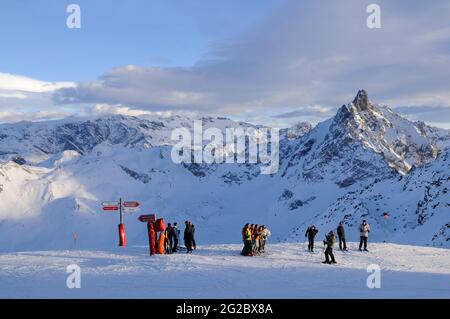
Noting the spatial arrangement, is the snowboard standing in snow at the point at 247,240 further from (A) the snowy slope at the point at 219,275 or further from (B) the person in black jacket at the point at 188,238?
(B) the person in black jacket at the point at 188,238

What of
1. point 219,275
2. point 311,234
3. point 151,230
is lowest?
point 219,275

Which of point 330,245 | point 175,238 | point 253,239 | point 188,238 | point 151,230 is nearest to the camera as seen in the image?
point 330,245

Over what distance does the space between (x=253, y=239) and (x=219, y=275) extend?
7255 millimetres

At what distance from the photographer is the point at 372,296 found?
840 inches

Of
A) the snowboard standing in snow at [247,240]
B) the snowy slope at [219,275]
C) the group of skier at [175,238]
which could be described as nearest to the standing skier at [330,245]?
the snowy slope at [219,275]

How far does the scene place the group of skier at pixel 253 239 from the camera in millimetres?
32375

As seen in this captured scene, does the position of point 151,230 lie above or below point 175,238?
above

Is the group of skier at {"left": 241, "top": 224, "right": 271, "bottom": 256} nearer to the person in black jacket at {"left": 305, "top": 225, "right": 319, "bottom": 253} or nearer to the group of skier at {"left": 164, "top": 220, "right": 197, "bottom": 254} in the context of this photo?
the person in black jacket at {"left": 305, "top": 225, "right": 319, "bottom": 253}

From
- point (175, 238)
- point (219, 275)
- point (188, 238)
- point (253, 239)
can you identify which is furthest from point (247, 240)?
point (219, 275)

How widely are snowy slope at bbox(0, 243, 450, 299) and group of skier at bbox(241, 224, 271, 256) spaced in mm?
844

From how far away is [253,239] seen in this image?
3297cm

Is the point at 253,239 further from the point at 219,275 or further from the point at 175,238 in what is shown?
the point at 219,275

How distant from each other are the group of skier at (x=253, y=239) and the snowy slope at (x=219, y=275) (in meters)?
0.84

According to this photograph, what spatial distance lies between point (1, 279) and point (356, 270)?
17470 millimetres
